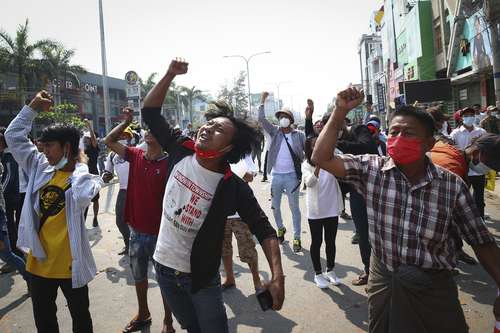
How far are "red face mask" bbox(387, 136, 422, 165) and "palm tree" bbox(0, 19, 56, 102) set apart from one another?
99.8ft

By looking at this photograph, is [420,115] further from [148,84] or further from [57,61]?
[148,84]

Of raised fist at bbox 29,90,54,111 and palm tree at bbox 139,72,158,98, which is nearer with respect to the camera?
raised fist at bbox 29,90,54,111

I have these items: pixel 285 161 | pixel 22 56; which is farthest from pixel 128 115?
pixel 22 56

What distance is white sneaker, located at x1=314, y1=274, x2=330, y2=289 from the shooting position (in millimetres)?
4480

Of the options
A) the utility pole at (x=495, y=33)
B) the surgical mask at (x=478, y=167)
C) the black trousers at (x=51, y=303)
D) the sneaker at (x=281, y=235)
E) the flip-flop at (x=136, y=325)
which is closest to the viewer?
the black trousers at (x=51, y=303)

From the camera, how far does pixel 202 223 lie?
235 cm

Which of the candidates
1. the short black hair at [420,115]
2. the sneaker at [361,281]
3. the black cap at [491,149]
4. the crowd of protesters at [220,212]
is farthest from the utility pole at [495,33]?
the short black hair at [420,115]

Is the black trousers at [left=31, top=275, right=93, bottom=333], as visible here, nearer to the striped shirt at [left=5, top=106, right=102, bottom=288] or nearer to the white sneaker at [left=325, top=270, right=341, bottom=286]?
the striped shirt at [left=5, top=106, right=102, bottom=288]

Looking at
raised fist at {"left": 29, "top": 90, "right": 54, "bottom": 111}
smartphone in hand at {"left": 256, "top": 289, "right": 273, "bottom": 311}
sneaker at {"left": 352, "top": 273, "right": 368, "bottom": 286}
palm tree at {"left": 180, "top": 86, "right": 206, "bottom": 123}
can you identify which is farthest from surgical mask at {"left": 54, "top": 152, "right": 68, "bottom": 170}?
palm tree at {"left": 180, "top": 86, "right": 206, "bottom": 123}

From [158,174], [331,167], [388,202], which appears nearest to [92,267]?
[158,174]

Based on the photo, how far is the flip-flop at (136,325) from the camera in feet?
12.0

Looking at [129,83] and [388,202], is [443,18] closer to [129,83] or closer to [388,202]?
[129,83]

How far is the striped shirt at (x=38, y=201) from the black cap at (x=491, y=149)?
2554 millimetres

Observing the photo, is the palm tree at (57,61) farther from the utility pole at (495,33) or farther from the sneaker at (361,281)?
the sneaker at (361,281)
